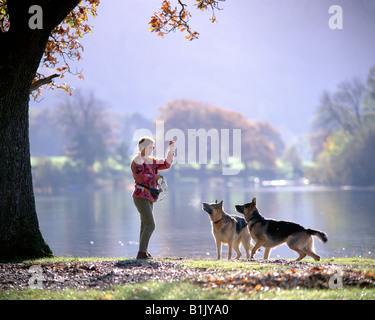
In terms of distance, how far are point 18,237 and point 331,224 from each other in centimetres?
2802

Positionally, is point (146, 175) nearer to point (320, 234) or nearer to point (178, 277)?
point (178, 277)

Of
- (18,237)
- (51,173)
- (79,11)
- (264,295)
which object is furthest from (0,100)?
(51,173)

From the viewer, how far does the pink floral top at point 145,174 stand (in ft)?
40.5

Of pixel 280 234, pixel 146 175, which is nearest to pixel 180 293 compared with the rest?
pixel 146 175

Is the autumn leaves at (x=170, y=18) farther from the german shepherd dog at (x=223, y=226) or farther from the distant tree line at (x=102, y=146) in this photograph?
the distant tree line at (x=102, y=146)

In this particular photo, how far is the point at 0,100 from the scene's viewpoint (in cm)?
1271

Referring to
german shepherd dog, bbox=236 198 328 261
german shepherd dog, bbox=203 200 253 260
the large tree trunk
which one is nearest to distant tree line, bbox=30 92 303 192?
german shepherd dog, bbox=203 200 253 260

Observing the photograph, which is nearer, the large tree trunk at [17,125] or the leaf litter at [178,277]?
the leaf litter at [178,277]

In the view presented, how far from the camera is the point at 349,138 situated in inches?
3361

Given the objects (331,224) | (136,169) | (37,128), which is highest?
(37,128)

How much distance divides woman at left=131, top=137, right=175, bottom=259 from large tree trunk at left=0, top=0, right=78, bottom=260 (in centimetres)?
266

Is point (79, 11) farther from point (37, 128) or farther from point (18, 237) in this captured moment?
point (37, 128)

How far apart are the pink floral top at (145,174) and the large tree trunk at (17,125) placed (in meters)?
2.70

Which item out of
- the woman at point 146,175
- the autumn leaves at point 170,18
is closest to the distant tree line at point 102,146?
the autumn leaves at point 170,18
